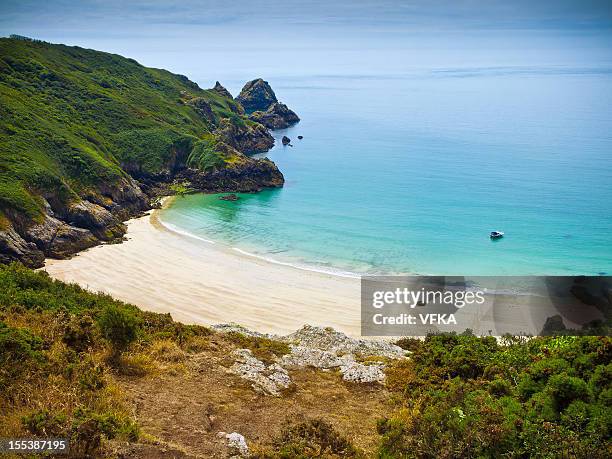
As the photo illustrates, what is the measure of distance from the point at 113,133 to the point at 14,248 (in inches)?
1710

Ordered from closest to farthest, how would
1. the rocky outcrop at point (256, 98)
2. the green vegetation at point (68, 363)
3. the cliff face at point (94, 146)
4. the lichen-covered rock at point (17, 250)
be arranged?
the green vegetation at point (68, 363), the lichen-covered rock at point (17, 250), the cliff face at point (94, 146), the rocky outcrop at point (256, 98)

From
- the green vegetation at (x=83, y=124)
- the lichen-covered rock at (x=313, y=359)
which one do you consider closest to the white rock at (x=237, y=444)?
the lichen-covered rock at (x=313, y=359)

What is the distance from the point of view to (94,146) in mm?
75375

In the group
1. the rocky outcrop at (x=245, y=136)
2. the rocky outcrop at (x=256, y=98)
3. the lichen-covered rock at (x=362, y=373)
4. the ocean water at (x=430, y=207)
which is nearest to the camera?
the lichen-covered rock at (x=362, y=373)

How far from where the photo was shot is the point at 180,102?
118062 mm

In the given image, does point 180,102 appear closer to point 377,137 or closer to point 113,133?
point 113,133

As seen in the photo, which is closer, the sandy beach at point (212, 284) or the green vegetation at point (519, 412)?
the green vegetation at point (519, 412)

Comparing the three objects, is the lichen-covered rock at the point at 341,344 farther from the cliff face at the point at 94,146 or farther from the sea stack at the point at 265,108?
the sea stack at the point at 265,108

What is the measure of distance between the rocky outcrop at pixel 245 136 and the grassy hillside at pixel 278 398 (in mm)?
94685

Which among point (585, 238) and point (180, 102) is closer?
point (585, 238)

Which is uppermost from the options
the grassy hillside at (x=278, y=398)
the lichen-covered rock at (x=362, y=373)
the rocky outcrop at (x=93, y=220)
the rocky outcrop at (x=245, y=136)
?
the rocky outcrop at (x=245, y=136)

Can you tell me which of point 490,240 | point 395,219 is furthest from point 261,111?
point 490,240

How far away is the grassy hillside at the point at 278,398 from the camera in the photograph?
12.1 m
